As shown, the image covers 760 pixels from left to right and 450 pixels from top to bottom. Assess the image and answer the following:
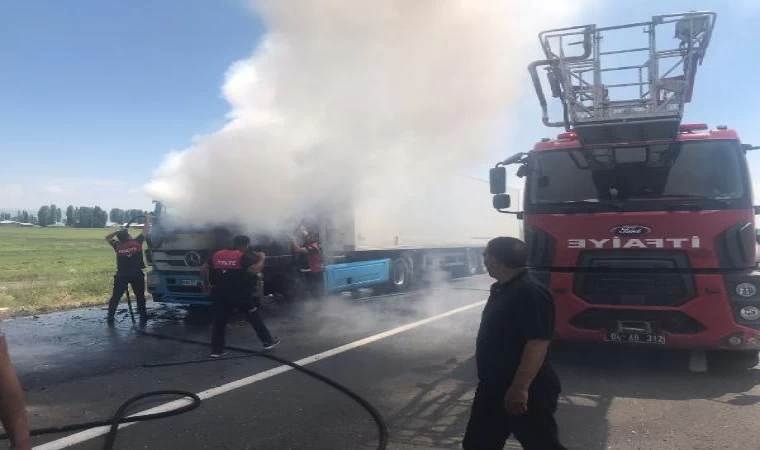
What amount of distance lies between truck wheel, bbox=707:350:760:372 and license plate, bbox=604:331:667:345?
84 centimetres

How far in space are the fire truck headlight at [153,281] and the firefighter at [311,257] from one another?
2528 millimetres

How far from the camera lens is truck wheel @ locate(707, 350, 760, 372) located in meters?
5.84

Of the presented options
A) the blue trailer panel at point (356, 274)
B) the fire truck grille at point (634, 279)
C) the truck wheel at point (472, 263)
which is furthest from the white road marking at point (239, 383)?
the truck wheel at point (472, 263)

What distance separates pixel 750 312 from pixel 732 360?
0.78m

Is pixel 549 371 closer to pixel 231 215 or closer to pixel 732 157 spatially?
pixel 732 157

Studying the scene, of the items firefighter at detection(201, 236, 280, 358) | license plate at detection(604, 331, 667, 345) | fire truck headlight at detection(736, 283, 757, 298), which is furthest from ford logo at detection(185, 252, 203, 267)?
fire truck headlight at detection(736, 283, 757, 298)

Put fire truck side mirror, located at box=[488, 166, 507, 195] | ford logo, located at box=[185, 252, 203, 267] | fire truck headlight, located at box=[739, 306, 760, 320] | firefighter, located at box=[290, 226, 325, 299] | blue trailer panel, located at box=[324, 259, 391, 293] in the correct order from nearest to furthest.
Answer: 1. fire truck headlight, located at box=[739, 306, 760, 320]
2. fire truck side mirror, located at box=[488, 166, 507, 195]
3. ford logo, located at box=[185, 252, 203, 267]
4. firefighter, located at box=[290, 226, 325, 299]
5. blue trailer panel, located at box=[324, 259, 391, 293]

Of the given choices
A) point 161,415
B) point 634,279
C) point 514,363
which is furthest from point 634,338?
point 161,415

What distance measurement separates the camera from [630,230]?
5.82 m

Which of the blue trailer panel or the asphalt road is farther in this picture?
the blue trailer panel

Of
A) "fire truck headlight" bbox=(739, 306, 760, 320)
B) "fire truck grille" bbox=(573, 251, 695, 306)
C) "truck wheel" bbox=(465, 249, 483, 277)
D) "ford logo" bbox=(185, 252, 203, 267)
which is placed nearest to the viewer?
"fire truck headlight" bbox=(739, 306, 760, 320)

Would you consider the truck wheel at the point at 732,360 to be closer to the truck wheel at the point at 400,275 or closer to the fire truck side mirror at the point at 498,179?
the fire truck side mirror at the point at 498,179

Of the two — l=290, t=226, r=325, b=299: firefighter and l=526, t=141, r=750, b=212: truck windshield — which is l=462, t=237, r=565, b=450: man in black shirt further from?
l=290, t=226, r=325, b=299: firefighter

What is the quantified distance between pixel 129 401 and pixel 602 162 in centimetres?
543
